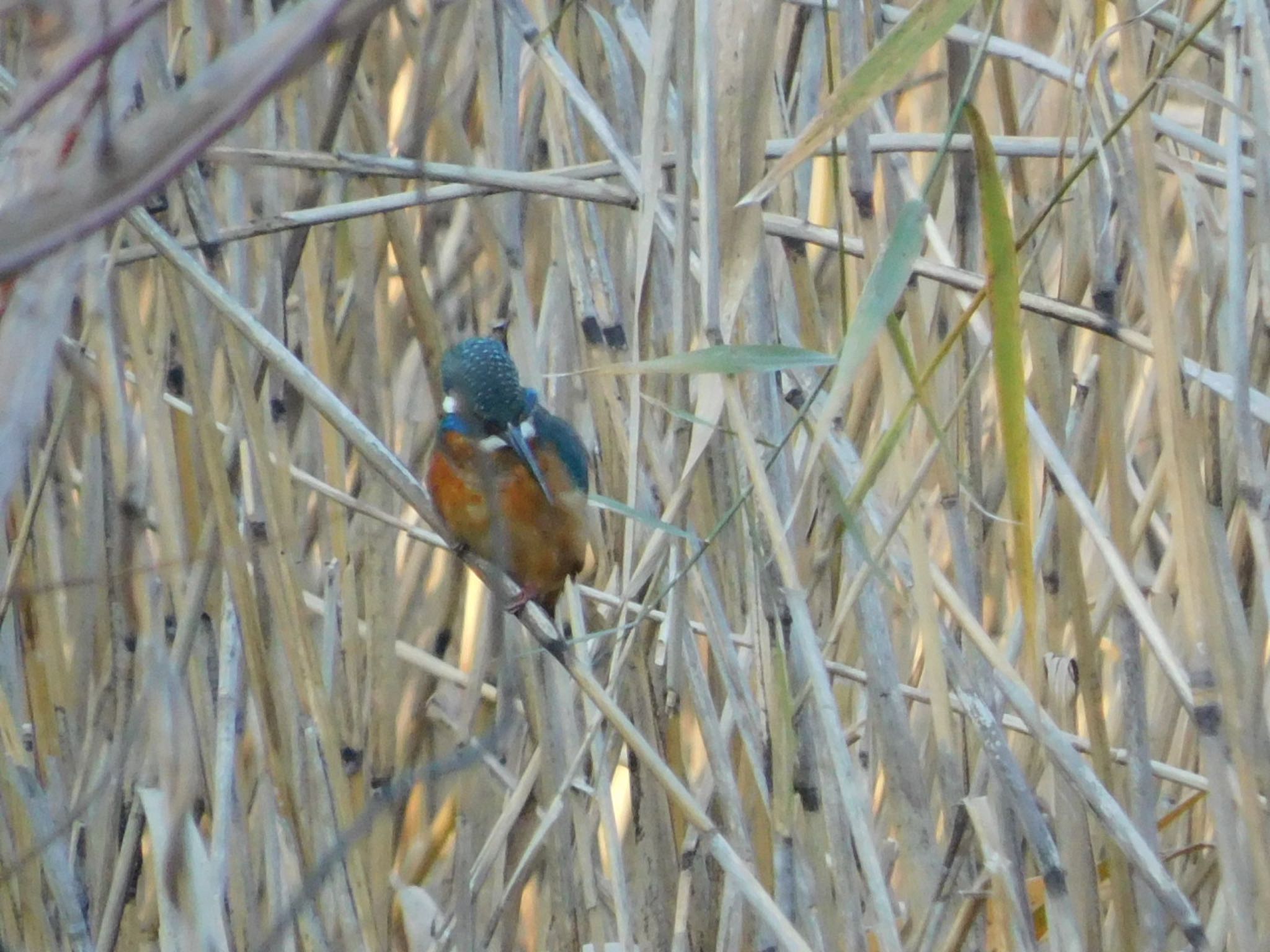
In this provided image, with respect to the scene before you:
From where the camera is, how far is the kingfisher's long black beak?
6.08 ft

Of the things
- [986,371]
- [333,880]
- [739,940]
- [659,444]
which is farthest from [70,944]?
[986,371]

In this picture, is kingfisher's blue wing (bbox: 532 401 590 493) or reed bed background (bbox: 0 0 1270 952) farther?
kingfisher's blue wing (bbox: 532 401 590 493)

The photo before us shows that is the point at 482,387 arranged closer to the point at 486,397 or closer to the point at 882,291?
the point at 486,397

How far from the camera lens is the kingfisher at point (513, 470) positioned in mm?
1820

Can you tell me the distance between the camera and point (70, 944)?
1.98m

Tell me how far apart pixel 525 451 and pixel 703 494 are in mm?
388

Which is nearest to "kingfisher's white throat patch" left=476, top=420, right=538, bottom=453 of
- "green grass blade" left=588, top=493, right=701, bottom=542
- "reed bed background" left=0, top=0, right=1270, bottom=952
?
"reed bed background" left=0, top=0, right=1270, bottom=952

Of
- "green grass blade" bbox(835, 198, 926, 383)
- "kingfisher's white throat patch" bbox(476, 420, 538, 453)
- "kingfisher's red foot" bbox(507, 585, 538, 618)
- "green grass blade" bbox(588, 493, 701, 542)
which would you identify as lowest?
"kingfisher's red foot" bbox(507, 585, 538, 618)

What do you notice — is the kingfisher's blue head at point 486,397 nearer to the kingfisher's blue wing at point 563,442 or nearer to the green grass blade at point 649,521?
the kingfisher's blue wing at point 563,442

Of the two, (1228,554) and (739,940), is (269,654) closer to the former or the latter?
(739,940)

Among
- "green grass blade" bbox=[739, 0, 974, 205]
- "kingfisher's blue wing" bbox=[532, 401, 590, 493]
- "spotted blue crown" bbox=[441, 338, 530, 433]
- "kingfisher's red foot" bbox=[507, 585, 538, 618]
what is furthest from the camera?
"kingfisher's blue wing" bbox=[532, 401, 590, 493]

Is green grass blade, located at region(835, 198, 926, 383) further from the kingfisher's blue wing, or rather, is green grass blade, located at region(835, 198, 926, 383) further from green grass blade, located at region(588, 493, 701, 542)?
the kingfisher's blue wing

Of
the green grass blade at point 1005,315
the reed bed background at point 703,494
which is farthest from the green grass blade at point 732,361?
the green grass blade at point 1005,315

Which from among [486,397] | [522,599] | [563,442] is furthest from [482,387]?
[522,599]
